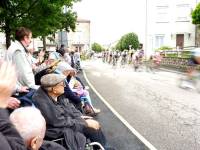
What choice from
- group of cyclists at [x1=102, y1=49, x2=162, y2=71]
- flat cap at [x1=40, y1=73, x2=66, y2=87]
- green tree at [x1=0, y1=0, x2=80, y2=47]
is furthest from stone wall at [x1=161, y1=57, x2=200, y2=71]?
flat cap at [x1=40, y1=73, x2=66, y2=87]

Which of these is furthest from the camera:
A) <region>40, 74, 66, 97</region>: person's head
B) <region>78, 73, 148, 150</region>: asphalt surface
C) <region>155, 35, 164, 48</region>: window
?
<region>155, 35, 164, 48</region>: window

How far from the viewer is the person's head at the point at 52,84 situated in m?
5.95

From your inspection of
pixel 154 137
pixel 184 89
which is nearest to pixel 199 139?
pixel 154 137

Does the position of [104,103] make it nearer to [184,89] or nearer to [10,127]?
[184,89]

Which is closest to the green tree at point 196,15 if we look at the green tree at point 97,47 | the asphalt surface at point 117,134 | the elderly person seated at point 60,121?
the asphalt surface at point 117,134

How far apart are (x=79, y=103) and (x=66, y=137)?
283cm

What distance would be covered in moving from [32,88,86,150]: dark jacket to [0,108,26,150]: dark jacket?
2796 mm

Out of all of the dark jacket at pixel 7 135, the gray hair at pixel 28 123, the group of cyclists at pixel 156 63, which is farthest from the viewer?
the group of cyclists at pixel 156 63

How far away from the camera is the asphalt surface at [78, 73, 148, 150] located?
7.81m

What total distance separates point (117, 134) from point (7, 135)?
644cm

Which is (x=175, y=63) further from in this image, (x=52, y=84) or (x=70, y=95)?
(x=52, y=84)

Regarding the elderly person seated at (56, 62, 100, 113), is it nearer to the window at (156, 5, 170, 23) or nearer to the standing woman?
the standing woman

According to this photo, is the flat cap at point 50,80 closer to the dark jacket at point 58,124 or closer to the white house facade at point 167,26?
the dark jacket at point 58,124

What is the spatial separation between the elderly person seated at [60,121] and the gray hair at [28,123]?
209 cm
